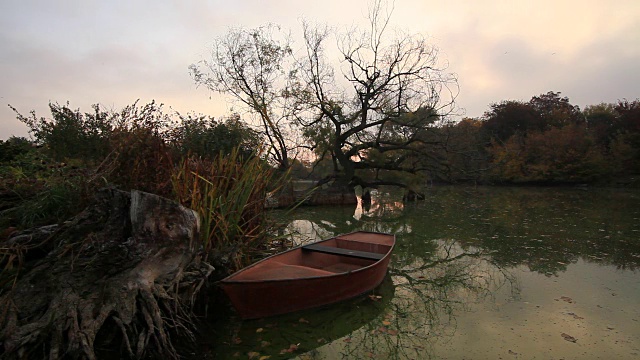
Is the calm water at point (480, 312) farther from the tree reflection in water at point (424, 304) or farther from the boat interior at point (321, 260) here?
the boat interior at point (321, 260)

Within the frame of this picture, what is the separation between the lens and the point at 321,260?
5457mm

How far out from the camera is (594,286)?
5.02m

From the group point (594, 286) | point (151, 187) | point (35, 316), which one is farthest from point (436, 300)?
point (35, 316)

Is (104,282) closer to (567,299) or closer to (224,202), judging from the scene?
(224,202)

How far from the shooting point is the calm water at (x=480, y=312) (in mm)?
3299

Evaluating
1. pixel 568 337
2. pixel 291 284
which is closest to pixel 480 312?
pixel 568 337

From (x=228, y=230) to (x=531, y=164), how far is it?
30954 mm

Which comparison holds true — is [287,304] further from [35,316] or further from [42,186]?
[42,186]

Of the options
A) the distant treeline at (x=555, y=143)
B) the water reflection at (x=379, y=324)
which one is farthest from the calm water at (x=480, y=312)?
the distant treeline at (x=555, y=143)

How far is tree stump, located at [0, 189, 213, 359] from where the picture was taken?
2.63 metres

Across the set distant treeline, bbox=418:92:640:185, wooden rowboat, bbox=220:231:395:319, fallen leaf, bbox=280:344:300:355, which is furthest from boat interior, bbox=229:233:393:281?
distant treeline, bbox=418:92:640:185

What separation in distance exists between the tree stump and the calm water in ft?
2.26

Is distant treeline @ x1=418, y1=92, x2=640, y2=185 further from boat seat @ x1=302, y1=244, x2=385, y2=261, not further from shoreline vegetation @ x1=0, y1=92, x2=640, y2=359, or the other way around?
shoreline vegetation @ x1=0, y1=92, x2=640, y2=359

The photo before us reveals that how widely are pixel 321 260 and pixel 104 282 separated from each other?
3050mm
